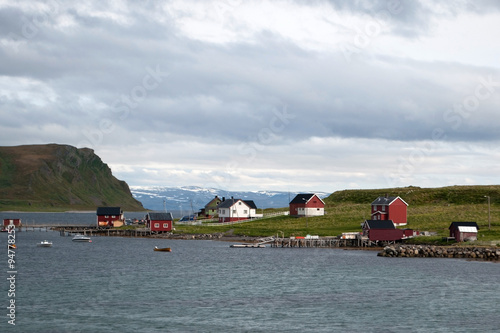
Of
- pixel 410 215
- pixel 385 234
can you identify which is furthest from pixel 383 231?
pixel 410 215

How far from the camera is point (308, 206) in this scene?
149 m

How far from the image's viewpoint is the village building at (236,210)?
15512 centimetres

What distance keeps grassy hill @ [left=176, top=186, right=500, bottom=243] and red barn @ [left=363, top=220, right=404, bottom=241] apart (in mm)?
7326

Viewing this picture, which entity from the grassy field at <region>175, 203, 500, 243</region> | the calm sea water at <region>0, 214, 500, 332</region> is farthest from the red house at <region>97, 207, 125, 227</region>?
the calm sea water at <region>0, 214, 500, 332</region>

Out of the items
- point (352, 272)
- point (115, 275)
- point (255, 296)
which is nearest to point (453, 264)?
point (352, 272)

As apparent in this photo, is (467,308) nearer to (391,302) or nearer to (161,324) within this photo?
(391,302)

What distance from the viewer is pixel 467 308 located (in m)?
55.1

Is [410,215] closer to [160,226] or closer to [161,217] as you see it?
[161,217]

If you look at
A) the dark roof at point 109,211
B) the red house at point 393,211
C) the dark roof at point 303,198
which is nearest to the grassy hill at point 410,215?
the red house at point 393,211

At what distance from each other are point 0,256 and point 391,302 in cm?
6706

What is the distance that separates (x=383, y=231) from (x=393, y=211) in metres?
15.7

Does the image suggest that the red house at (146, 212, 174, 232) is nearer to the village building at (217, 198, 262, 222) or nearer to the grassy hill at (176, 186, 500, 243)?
the grassy hill at (176, 186, 500, 243)

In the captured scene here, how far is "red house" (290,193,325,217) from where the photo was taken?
149 meters

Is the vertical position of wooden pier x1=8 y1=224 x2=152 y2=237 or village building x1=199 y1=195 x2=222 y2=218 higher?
village building x1=199 y1=195 x2=222 y2=218
